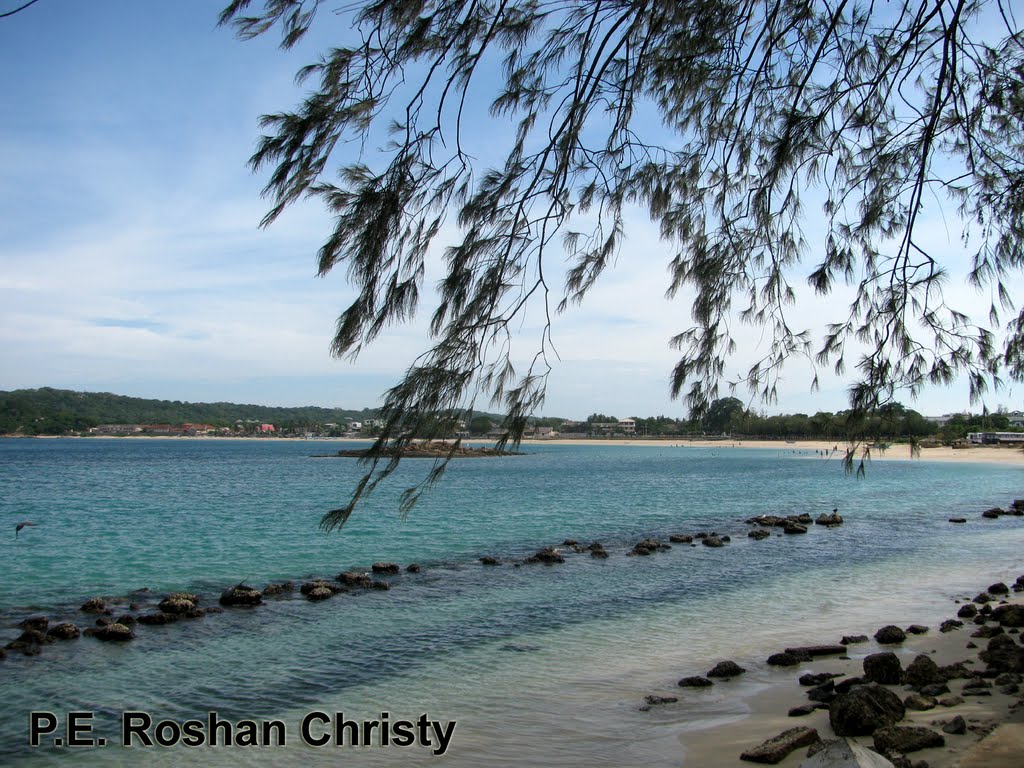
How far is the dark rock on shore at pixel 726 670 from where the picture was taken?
8.39 meters

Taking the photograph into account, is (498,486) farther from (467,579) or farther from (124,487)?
(467,579)

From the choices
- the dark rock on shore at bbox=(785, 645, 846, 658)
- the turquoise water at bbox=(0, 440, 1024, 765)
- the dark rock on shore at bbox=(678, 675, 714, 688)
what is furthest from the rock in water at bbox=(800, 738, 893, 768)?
the dark rock on shore at bbox=(785, 645, 846, 658)

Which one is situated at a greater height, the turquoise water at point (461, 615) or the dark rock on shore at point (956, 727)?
the dark rock on shore at point (956, 727)

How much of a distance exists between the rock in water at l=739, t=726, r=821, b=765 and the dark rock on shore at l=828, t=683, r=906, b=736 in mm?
245

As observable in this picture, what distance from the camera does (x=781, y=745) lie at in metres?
5.82

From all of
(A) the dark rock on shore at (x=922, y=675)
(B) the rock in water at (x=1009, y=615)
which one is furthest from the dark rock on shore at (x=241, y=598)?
(B) the rock in water at (x=1009, y=615)

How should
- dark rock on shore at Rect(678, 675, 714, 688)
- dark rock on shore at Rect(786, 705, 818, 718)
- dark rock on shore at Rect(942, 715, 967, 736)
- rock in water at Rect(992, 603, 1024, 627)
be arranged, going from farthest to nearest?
1. rock in water at Rect(992, 603, 1024, 627)
2. dark rock on shore at Rect(678, 675, 714, 688)
3. dark rock on shore at Rect(786, 705, 818, 718)
4. dark rock on shore at Rect(942, 715, 967, 736)

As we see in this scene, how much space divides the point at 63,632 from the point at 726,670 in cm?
929

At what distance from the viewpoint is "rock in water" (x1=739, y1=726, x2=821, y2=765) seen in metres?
5.73

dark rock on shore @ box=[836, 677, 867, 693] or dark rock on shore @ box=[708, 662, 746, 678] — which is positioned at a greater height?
dark rock on shore @ box=[836, 677, 867, 693]

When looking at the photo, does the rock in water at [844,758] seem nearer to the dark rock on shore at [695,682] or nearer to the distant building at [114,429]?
the dark rock on shore at [695,682]

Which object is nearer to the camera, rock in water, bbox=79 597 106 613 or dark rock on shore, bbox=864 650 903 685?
dark rock on shore, bbox=864 650 903 685

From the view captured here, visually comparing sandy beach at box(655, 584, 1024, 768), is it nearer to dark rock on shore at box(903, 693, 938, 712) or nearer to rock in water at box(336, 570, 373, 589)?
dark rock on shore at box(903, 693, 938, 712)

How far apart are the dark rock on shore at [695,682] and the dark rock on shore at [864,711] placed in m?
1.99
